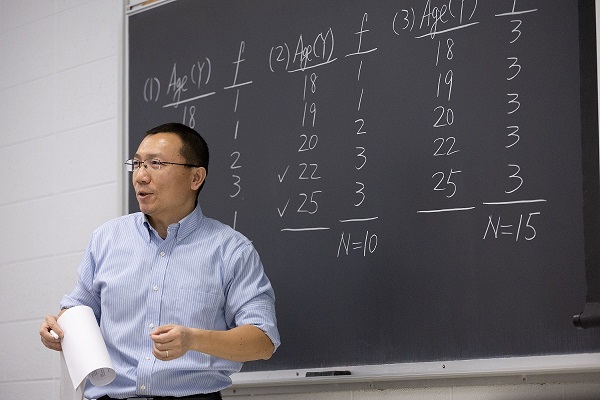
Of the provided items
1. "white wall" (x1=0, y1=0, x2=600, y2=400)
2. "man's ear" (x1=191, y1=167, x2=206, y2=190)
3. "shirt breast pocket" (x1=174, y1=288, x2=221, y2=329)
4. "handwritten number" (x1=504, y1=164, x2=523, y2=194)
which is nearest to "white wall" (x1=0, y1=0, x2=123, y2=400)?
"white wall" (x1=0, y1=0, x2=600, y2=400)

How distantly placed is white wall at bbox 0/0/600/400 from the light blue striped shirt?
809 millimetres

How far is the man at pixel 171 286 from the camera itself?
8.13ft

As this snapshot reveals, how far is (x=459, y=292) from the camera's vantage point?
2.55m

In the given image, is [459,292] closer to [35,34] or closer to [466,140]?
[466,140]

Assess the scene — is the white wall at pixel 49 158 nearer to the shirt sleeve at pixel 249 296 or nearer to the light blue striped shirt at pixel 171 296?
the light blue striped shirt at pixel 171 296

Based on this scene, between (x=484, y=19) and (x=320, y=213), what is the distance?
760 millimetres

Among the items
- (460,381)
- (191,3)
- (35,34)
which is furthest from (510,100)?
(35,34)

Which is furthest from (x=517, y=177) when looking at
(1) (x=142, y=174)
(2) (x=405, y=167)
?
(1) (x=142, y=174)

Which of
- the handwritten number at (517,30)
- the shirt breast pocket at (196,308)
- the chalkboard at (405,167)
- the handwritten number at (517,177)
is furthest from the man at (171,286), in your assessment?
the handwritten number at (517,30)

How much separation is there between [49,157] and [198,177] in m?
1.33

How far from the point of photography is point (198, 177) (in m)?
2.73

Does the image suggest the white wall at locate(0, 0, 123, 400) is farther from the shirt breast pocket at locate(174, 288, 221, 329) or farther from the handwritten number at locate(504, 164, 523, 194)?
the handwritten number at locate(504, 164, 523, 194)

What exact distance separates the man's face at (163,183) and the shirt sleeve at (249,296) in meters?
0.23

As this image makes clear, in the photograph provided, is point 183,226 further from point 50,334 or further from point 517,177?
point 517,177
